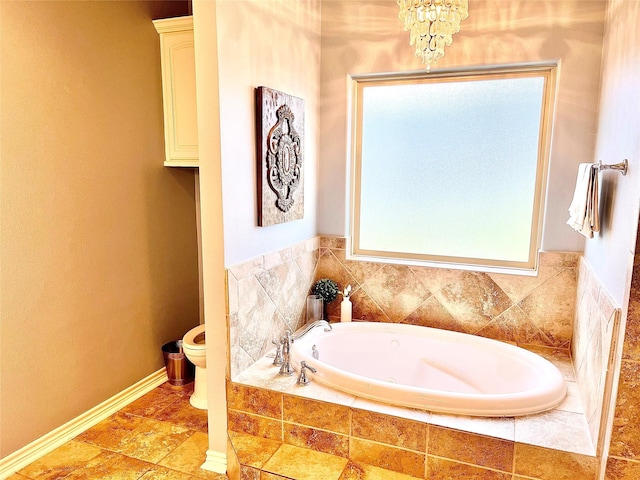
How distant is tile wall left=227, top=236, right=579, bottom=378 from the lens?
8.07 feet

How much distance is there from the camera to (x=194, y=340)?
297 centimetres

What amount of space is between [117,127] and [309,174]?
126cm

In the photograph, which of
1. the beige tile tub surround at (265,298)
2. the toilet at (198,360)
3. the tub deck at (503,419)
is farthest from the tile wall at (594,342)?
the toilet at (198,360)

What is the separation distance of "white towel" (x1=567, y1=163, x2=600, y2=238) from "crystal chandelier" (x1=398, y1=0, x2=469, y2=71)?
87cm

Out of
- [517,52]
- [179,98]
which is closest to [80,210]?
[179,98]

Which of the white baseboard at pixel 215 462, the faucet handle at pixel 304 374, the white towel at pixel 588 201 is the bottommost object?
the white baseboard at pixel 215 462

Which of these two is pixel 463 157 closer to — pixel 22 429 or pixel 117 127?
pixel 117 127

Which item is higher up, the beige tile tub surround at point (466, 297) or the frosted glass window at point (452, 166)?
the frosted glass window at point (452, 166)

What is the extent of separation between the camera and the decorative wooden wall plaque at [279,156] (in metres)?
2.40

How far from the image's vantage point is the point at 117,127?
2.73 metres

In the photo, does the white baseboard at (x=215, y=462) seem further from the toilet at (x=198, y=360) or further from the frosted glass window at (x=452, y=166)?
the frosted glass window at (x=452, y=166)

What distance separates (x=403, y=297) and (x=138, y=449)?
1886mm

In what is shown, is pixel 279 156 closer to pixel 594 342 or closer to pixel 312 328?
pixel 312 328

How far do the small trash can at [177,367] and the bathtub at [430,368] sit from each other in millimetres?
→ 1061
